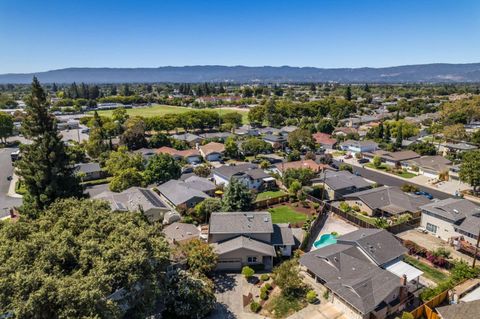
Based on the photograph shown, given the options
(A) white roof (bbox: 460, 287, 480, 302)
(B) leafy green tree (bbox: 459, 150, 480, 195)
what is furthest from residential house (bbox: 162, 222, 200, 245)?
(B) leafy green tree (bbox: 459, 150, 480, 195)

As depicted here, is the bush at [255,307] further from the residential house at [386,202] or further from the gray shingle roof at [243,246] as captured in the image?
the residential house at [386,202]

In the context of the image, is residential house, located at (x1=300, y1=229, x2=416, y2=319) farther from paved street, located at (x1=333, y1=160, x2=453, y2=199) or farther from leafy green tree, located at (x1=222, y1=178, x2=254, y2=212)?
paved street, located at (x1=333, y1=160, x2=453, y2=199)

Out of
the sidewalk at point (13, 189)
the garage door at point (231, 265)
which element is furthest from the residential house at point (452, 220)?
the sidewalk at point (13, 189)

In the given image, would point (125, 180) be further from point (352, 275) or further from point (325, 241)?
point (352, 275)

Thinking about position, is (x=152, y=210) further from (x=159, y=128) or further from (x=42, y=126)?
(x=159, y=128)

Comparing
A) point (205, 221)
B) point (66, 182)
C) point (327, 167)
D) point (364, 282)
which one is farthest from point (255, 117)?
point (364, 282)

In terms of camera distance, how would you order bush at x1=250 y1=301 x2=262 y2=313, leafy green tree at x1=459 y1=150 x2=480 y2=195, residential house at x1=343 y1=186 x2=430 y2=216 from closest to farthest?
bush at x1=250 y1=301 x2=262 y2=313
residential house at x1=343 y1=186 x2=430 y2=216
leafy green tree at x1=459 y1=150 x2=480 y2=195

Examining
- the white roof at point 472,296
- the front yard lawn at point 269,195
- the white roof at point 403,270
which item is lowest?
the front yard lawn at point 269,195
